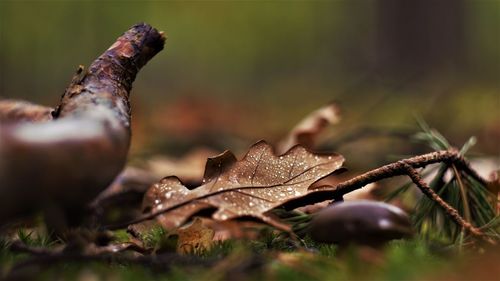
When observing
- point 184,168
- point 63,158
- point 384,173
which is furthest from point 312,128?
point 63,158

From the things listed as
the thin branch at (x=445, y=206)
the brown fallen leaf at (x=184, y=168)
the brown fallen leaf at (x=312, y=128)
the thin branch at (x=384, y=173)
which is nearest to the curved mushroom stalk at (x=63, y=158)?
the thin branch at (x=384, y=173)

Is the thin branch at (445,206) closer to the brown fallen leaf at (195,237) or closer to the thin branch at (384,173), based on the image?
the thin branch at (384,173)

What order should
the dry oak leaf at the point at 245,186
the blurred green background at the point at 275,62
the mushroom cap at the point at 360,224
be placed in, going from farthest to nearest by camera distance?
the blurred green background at the point at 275,62
the dry oak leaf at the point at 245,186
the mushroom cap at the point at 360,224

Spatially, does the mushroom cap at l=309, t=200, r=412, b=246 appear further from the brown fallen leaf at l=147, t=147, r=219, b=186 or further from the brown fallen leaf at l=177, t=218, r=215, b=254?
the brown fallen leaf at l=147, t=147, r=219, b=186

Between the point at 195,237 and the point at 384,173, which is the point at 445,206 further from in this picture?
the point at 195,237

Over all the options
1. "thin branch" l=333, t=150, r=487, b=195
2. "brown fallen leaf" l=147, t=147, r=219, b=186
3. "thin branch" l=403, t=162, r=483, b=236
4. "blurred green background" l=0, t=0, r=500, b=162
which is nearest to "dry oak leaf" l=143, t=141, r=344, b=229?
"thin branch" l=333, t=150, r=487, b=195

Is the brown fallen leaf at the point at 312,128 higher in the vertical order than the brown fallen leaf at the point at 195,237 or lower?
higher
